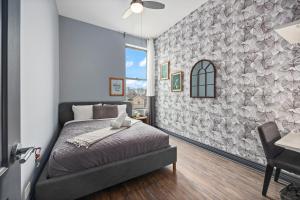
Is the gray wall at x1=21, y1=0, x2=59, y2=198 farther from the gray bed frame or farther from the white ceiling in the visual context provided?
the white ceiling

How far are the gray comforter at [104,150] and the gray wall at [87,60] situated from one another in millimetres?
1748

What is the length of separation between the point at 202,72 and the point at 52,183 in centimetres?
298

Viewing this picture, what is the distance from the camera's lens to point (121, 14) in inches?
128

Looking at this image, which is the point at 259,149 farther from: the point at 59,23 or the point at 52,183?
the point at 59,23

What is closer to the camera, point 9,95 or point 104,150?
point 9,95

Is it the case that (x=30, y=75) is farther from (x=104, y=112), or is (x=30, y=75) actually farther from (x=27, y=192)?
(x=104, y=112)

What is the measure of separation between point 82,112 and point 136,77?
2.02m

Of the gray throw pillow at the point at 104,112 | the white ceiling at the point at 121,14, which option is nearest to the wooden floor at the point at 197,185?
the gray throw pillow at the point at 104,112

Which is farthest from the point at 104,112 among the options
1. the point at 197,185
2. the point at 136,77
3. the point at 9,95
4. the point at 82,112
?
the point at 9,95

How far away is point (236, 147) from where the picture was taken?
2418mm

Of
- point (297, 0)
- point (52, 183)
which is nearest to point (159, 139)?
point (52, 183)

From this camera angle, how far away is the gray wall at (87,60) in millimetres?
3404

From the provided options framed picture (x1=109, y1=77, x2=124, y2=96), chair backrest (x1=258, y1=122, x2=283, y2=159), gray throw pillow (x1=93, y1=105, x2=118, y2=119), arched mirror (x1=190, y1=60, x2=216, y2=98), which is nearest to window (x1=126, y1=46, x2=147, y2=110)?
framed picture (x1=109, y1=77, x2=124, y2=96)

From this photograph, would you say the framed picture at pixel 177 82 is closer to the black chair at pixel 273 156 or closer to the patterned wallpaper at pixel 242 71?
the patterned wallpaper at pixel 242 71
